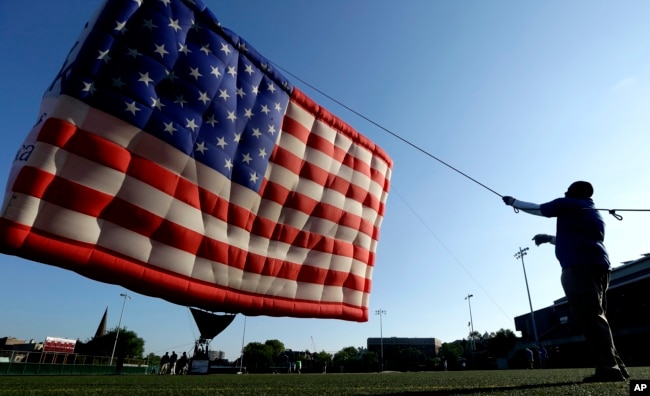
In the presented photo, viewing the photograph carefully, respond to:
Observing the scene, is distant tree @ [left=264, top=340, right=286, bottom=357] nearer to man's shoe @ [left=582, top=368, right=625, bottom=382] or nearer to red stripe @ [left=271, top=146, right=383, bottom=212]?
red stripe @ [left=271, top=146, right=383, bottom=212]

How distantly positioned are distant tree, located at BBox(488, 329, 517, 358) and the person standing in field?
65.7 meters

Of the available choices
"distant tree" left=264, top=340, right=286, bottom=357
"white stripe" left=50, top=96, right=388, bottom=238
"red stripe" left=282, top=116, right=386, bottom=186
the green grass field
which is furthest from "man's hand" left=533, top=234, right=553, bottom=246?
"distant tree" left=264, top=340, right=286, bottom=357

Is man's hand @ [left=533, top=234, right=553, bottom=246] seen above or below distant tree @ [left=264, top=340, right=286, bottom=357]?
above

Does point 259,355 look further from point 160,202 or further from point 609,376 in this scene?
point 609,376

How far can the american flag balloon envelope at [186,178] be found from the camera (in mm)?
4168

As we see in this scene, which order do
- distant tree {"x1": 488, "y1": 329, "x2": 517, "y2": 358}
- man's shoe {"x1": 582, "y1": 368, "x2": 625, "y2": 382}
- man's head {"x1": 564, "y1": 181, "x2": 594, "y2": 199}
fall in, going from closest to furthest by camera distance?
man's shoe {"x1": 582, "y1": 368, "x2": 625, "y2": 382} < man's head {"x1": 564, "y1": 181, "x2": 594, "y2": 199} < distant tree {"x1": 488, "y1": 329, "x2": 517, "y2": 358}

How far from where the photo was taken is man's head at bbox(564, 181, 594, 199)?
4.30 m

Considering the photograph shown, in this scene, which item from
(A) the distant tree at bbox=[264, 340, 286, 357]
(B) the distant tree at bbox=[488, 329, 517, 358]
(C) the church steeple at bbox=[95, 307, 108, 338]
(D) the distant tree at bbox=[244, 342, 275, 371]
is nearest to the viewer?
(B) the distant tree at bbox=[488, 329, 517, 358]

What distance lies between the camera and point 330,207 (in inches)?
303

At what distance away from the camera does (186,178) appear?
538 centimetres

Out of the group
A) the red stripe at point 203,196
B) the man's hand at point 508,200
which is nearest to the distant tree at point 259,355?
the red stripe at point 203,196

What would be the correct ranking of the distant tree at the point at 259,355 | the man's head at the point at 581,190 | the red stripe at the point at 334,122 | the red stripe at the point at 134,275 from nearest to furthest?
1. the red stripe at the point at 134,275
2. the man's head at the point at 581,190
3. the red stripe at the point at 334,122
4. the distant tree at the point at 259,355

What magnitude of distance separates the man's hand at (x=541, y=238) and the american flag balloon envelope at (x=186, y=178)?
382 centimetres

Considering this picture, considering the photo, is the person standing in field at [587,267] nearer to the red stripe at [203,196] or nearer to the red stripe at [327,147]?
the red stripe at [203,196]
